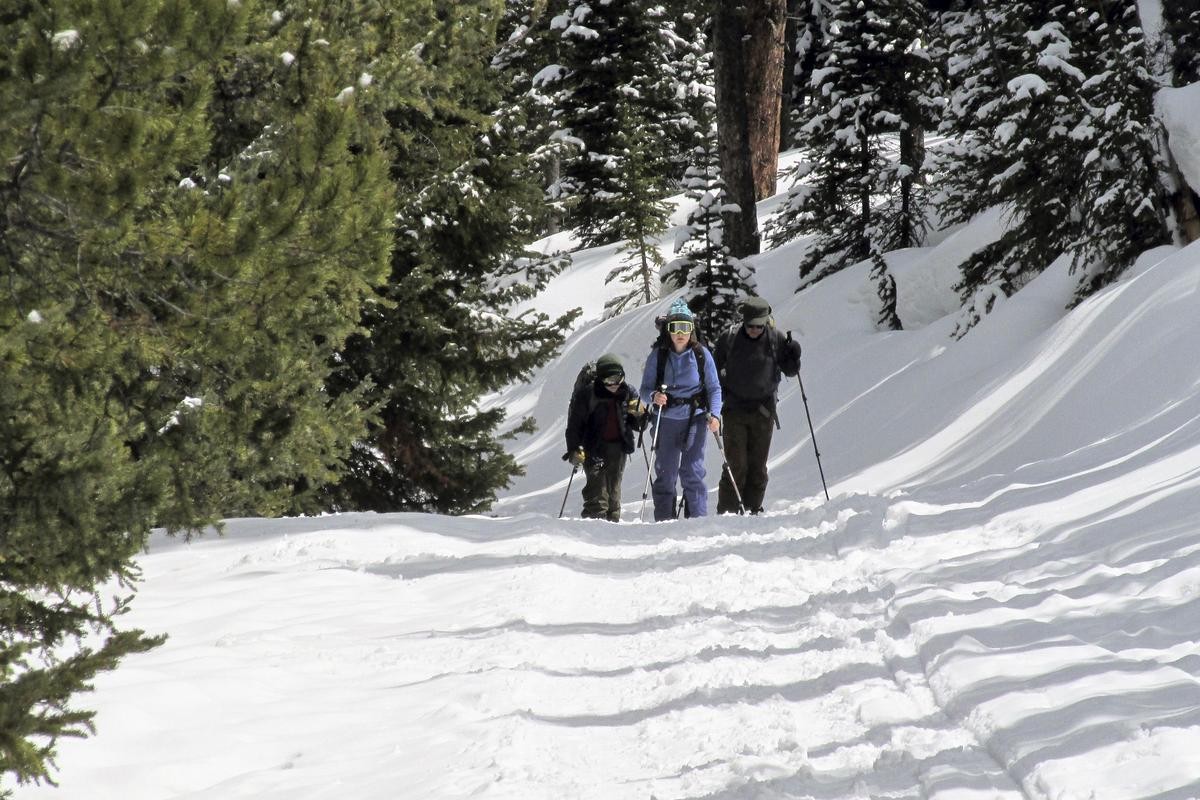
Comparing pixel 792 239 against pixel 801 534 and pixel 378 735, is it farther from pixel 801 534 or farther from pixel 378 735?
pixel 378 735

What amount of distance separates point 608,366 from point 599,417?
57 cm

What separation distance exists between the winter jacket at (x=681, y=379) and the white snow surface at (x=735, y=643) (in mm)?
1900

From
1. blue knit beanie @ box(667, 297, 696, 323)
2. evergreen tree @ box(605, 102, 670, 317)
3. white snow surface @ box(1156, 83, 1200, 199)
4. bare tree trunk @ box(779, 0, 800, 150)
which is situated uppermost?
bare tree trunk @ box(779, 0, 800, 150)

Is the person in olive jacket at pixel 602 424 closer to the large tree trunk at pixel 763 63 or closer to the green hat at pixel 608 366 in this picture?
the green hat at pixel 608 366

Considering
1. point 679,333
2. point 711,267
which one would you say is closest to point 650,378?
point 679,333

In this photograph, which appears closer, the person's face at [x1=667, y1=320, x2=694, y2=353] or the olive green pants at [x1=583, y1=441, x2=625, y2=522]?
the person's face at [x1=667, y1=320, x2=694, y2=353]

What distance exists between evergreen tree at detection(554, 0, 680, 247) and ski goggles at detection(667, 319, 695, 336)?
16676 millimetres

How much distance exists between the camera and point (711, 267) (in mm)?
18641

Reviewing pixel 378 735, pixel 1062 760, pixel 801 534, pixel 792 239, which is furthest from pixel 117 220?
pixel 792 239

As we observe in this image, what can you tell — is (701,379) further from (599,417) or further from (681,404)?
(599,417)

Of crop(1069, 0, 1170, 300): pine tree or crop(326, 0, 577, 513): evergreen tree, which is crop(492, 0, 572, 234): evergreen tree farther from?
crop(1069, 0, 1170, 300): pine tree

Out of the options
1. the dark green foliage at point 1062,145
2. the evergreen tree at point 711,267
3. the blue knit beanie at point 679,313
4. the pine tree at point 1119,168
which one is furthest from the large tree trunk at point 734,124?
the blue knit beanie at point 679,313

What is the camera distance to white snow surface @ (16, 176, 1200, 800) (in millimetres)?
4324

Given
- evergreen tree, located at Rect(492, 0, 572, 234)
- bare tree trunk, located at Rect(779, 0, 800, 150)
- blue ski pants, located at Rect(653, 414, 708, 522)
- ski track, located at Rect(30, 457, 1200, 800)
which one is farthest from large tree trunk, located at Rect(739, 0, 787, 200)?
bare tree trunk, located at Rect(779, 0, 800, 150)
